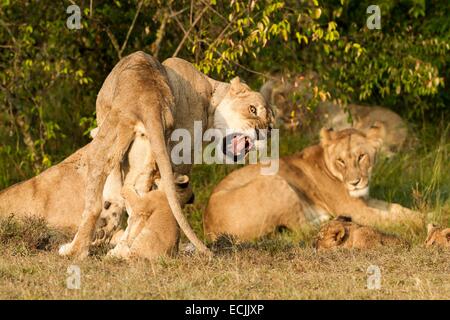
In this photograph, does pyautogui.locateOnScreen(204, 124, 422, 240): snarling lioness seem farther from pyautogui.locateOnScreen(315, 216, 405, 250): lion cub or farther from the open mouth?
the open mouth

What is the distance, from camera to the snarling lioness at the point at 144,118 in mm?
6609

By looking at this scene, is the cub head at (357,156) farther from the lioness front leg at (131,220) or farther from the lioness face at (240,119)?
the lioness front leg at (131,220)

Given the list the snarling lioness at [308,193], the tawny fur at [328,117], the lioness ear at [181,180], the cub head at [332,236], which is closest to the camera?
the lioness ear at [181,180]

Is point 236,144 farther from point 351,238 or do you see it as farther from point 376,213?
point 376,213

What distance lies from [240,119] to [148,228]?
1.46m

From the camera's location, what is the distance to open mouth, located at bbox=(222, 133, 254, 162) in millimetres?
7746

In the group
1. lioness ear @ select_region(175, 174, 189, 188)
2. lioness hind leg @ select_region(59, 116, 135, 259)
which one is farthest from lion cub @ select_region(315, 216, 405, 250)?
lioness hind leg @ select_region(59, 116, 135, 259)

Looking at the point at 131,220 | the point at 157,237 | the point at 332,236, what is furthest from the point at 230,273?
the point at 332,236

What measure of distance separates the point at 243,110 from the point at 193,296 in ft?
7.73

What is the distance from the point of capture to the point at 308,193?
1059 cm

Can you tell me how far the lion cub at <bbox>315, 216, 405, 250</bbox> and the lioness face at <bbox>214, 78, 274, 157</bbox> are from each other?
86cm

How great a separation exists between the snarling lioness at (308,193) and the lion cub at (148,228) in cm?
285

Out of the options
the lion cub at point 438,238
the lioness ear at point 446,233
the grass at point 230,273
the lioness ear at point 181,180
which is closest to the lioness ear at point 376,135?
the grass at point 230,273
